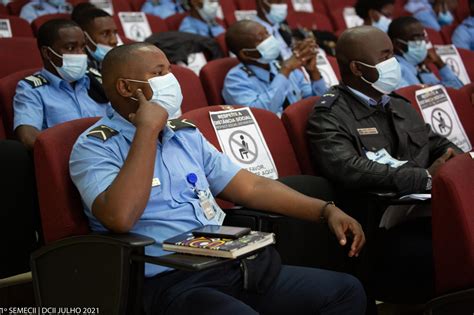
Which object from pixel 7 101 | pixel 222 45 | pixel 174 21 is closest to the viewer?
pixel 7 101

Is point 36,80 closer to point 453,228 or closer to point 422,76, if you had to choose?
point 453,228

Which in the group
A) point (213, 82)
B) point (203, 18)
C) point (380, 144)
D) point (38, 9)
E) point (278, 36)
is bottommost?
point (380, 144)

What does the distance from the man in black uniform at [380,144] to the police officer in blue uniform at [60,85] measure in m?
1.11

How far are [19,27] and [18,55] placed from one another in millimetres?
843

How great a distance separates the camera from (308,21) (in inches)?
234

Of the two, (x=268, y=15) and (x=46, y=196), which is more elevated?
(x=268, y=15)

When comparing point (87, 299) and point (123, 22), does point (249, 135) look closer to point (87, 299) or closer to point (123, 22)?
point (87, 299)

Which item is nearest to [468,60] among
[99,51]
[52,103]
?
[99,51]

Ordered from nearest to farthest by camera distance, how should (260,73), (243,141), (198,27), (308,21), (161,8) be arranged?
(243,141) → (260,73) → (198,27) → (161,8) → (308,21)

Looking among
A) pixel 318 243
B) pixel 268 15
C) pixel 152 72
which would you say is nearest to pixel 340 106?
pixel 318 243

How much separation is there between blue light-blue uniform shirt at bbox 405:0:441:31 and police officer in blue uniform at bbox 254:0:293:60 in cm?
218

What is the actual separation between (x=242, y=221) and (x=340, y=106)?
869 mm

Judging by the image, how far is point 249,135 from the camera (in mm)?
2732

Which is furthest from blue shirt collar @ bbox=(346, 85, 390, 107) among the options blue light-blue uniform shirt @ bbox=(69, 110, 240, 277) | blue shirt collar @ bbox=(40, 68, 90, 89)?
blue shirt collar @ bbox=(40, 68, 90, 89)
